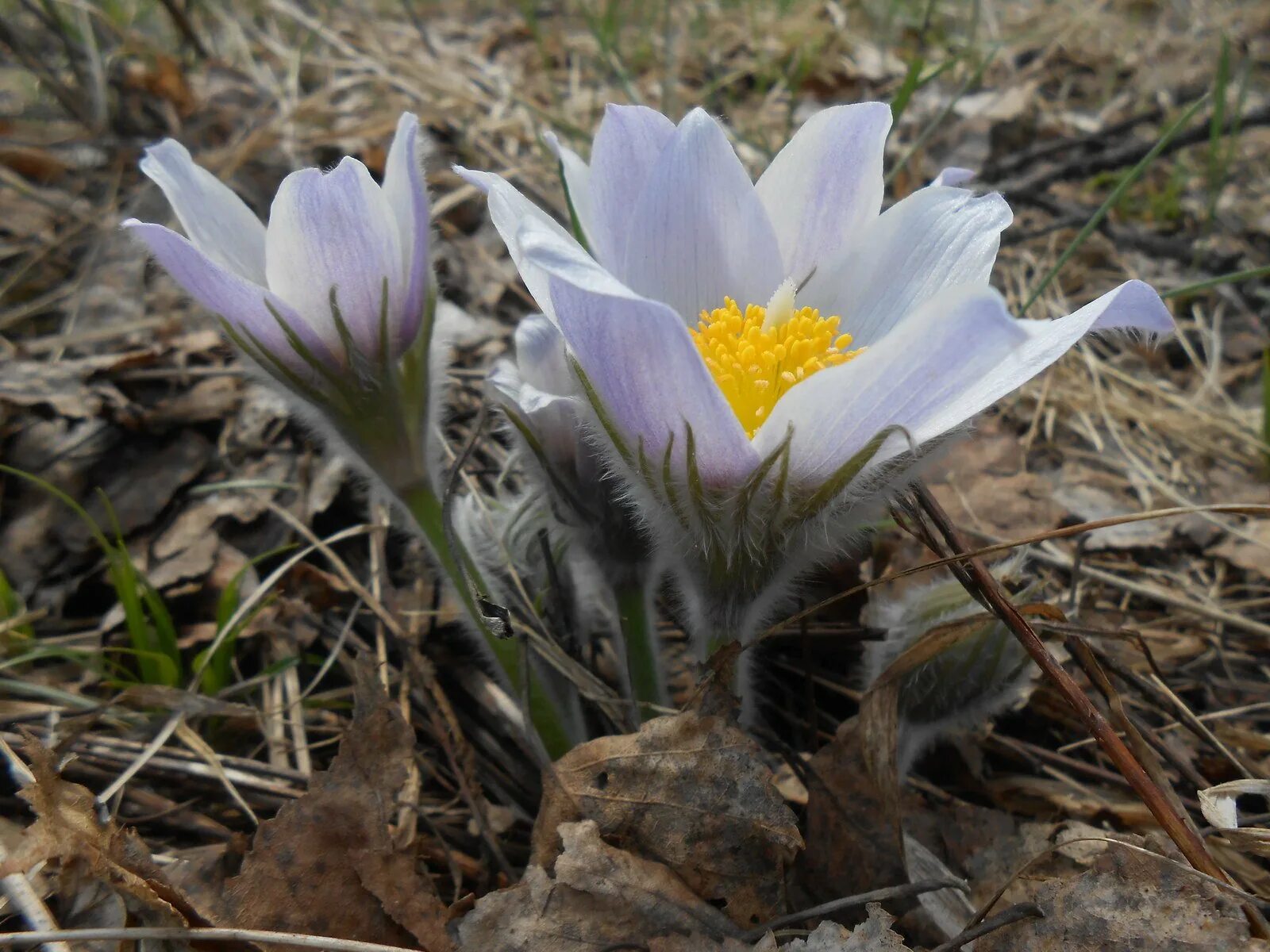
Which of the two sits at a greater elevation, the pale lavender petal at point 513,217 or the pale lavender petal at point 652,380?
the pale lavender petal at point 513,217

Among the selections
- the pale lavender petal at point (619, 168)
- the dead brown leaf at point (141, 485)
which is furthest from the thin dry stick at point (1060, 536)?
the dead brown leaf at point (141, 485)

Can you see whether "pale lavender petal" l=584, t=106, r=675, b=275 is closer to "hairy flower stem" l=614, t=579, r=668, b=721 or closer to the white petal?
the white petal

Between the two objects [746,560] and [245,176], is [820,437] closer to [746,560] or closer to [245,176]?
[746,560]

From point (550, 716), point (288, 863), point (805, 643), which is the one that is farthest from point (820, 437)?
point (288, 863)

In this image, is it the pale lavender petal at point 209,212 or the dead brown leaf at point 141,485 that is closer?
the pale lavender petal at point 209,212

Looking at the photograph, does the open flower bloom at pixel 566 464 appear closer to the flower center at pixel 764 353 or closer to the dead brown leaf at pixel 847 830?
the flower center at pixel 764 353

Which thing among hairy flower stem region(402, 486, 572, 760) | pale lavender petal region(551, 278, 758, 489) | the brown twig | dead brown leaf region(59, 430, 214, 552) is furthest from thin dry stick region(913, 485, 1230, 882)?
dead brown leaf region(59, 430, 214, 552)

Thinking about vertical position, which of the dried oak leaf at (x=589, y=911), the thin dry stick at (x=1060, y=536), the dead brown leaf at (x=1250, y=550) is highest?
the thin dry stick at (x=1060, y=536)
